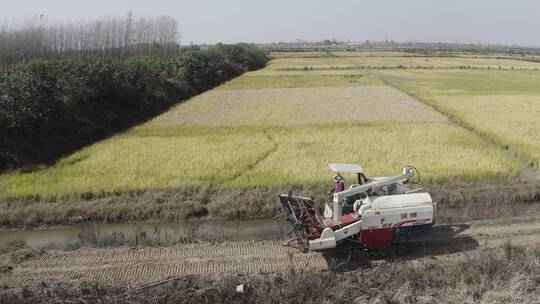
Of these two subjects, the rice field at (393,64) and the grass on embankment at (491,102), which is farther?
the rice field at (393,64)

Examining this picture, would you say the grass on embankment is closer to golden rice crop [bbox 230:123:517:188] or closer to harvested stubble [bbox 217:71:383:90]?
golden rice crop [bbox 230:123:517:188]

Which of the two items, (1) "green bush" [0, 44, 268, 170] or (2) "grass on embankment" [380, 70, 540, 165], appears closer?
(1) "green bush" [0, 44, 268, 170]

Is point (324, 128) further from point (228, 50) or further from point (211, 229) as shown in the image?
point (228, 50)

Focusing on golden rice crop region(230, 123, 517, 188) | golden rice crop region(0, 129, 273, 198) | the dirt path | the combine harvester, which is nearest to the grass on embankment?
golden rice crop region(230, 123, 517, 188)

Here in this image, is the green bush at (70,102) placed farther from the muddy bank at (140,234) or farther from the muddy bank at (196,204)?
the muddy bank at (140,234)

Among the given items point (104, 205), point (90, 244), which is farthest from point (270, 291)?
point (104, 205)

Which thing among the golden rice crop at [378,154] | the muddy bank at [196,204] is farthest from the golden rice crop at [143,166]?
the golden rice crop at [378,154]
